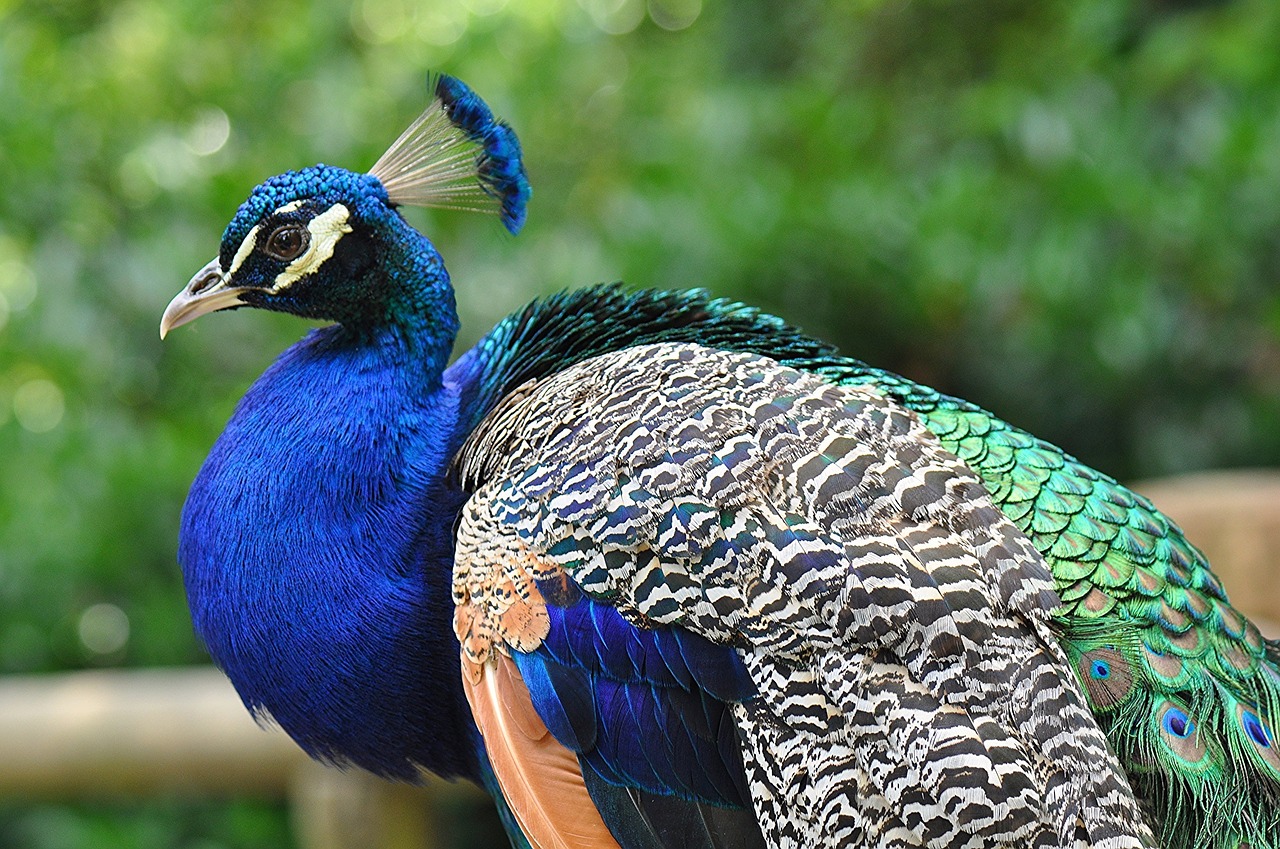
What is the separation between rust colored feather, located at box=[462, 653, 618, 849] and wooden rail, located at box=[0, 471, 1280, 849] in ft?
4.29

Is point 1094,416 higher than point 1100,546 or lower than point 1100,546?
lower

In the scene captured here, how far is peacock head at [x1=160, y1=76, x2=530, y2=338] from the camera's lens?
2.03 metres

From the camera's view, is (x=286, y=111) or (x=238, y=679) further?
(x=286, y=111)

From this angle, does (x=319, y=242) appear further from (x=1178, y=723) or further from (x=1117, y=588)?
(x=1178, y=723)

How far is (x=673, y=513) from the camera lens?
5.54ft

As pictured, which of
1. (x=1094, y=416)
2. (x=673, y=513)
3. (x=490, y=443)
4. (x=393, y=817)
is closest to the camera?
(x=673, y=513)

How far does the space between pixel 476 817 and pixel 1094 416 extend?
7.78 feet

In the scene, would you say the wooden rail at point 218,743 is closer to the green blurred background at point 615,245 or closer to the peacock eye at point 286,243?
the green blurred background at point 615,245

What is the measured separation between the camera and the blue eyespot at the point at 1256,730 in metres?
1.69

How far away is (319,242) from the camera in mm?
2039

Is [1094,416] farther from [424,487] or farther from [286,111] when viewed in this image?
[286,111]

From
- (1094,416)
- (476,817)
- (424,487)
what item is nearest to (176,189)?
(476,817)

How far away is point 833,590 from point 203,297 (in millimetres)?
1147

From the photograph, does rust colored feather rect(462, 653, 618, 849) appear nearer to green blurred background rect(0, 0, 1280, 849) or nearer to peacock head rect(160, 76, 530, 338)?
peacock head rect(160, 76, 530, 338)
